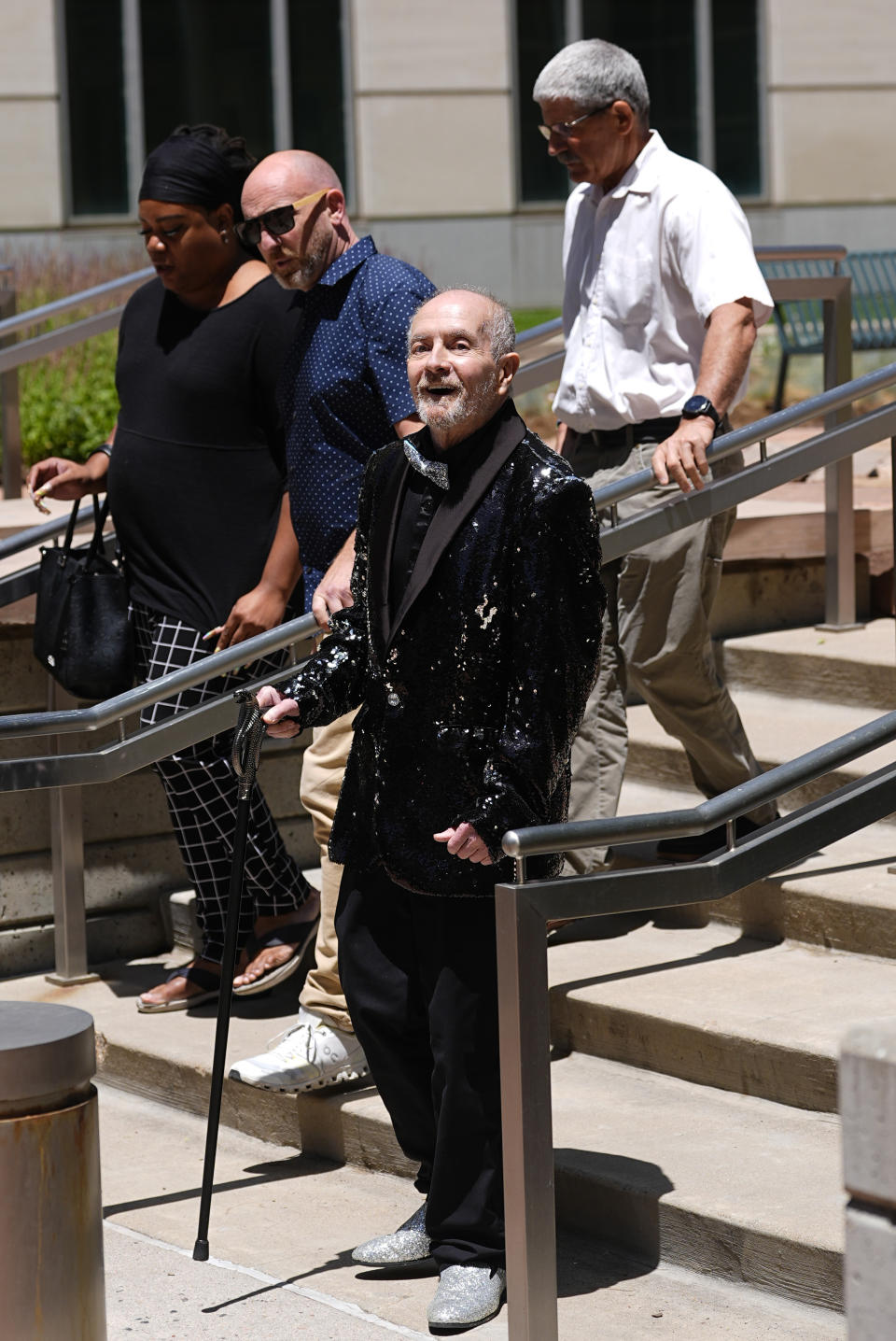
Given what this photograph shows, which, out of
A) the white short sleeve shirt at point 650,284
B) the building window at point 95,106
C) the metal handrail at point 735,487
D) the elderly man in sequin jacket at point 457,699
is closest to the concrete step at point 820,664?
the metal handrail at point 735,487

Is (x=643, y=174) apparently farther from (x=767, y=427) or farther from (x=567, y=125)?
(x=767, y=427)

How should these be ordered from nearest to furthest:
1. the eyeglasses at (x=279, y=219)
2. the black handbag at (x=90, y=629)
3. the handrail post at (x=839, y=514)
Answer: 1. the eyeglasses at (x=279, y=219)
2. the black handbag at (x=90, y=629)
3. the handrail post at (x=839, y=514)

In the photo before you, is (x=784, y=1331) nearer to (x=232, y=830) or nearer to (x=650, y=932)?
(x=650, y=932)

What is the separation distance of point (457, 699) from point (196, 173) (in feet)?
6.13

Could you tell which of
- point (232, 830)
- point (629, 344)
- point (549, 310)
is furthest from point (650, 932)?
point (549, 310)

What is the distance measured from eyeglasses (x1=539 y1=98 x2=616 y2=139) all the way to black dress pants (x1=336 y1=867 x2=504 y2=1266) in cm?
200

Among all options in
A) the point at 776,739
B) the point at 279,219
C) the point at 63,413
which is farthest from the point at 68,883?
the point at 63,413

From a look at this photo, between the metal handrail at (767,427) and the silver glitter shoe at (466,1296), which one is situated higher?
the metal handrail at (767,427)

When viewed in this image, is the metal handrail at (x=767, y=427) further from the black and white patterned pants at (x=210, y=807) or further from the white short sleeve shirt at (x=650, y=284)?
the black and white patterned pants at (x=210, y=807)

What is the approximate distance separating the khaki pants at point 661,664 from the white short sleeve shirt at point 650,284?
153mm

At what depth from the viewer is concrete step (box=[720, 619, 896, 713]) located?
19.3ft

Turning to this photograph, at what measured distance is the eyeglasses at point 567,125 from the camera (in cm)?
471

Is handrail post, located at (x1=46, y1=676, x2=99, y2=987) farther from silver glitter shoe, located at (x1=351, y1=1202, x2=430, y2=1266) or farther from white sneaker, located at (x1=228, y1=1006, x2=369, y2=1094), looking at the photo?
silver glitter shoe, located at (x1=351, y1=1202, x2=430, y2=1266)

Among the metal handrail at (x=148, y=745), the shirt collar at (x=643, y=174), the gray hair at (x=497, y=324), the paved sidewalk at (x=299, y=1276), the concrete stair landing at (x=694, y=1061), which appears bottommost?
the paved sidewalk at (x=299, y=1276)
